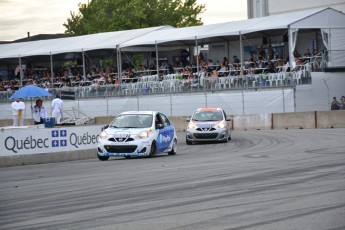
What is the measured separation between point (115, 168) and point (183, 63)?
32514mm

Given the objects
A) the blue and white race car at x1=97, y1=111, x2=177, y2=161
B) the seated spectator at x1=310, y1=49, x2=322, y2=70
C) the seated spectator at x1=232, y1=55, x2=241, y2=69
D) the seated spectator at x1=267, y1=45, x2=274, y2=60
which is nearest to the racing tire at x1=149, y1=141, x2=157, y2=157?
the blue and white race car at x1=97, y1=111, x2=177, y2=161

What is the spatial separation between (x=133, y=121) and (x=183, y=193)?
11.5 m

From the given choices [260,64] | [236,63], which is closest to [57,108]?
[260,64]

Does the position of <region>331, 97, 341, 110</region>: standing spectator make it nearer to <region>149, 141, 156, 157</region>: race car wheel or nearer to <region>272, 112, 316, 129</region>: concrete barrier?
<region>272, 112, 316, 129</region>: concrete barrier

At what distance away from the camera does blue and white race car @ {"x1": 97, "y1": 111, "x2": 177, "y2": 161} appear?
79.7ft

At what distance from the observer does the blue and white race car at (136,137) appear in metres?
24.3

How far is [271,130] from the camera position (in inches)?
1608

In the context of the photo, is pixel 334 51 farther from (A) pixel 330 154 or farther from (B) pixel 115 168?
(B) pixel 115 168

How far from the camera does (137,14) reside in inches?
3231

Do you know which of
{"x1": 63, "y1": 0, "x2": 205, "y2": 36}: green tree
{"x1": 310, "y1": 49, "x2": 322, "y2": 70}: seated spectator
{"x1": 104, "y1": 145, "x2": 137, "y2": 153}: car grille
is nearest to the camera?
{"x1": 104, "y1": 145, "x2": 137, "y2": 153}: car grille

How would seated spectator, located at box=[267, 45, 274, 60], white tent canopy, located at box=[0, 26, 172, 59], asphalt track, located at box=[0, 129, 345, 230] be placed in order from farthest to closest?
white tent canopy, located at box=[0, 26, 172, 59], seated spectator, located at box=[267, 45, 274, 60], asphalt track, located at box=[0, 129, 345, 230]

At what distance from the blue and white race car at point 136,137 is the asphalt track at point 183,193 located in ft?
1.32

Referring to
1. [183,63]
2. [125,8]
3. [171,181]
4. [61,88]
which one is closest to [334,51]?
[183,63]

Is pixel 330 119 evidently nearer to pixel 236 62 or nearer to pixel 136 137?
pixel 236 62
